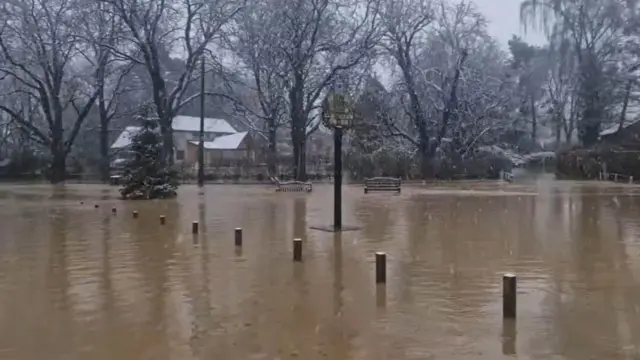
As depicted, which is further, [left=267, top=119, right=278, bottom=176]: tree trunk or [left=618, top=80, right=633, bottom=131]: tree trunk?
[left=267, top=119, right=278, bottom=176]: tree trunk

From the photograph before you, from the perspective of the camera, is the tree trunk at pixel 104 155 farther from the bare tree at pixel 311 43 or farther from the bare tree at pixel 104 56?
the bare tree at pixel 311 43

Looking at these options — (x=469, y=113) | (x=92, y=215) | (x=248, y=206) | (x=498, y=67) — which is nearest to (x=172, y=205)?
(x=248, y=206)

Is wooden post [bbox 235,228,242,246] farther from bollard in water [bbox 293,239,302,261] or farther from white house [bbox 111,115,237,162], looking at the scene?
white house [bbox 111,115,237,162]

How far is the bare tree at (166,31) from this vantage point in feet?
123

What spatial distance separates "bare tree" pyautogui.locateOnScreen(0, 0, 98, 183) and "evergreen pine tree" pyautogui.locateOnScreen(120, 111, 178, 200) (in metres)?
13.3

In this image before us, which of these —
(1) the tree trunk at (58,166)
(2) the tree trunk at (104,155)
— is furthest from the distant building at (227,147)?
(1) the tree trunk at (58,166)

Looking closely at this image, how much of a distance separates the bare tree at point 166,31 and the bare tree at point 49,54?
4504 millimetres

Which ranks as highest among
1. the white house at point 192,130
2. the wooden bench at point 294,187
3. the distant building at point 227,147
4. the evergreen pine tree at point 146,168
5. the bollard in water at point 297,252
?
the white house at point 192,130

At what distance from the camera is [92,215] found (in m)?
22.3

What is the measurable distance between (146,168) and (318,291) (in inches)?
898

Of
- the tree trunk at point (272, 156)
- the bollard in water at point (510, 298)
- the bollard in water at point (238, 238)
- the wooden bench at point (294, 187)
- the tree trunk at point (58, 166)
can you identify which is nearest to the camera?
the bollard in water at point (510, 298)

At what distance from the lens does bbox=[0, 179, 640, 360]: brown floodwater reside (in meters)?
6.86

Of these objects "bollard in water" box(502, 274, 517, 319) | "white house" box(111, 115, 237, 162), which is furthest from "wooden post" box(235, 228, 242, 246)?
"white house" box(111, 115, 237, 162)

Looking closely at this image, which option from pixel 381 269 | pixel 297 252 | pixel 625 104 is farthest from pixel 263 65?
pixel 381 269
